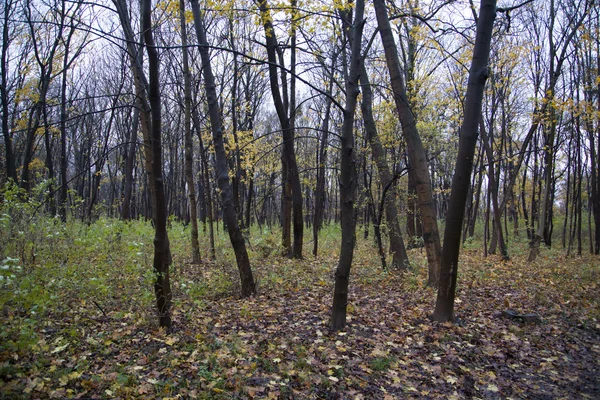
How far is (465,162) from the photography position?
15.8 feet

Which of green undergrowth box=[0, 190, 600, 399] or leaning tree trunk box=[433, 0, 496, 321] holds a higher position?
leaning tree trunk box=[433, 0, 496, 321]

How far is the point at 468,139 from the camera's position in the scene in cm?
479

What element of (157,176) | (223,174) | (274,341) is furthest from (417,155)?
(157,176)

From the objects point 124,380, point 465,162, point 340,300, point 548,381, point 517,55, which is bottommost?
point 548,381

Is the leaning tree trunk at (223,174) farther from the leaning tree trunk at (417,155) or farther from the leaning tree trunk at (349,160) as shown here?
the leaning tree trunk at (417,155)

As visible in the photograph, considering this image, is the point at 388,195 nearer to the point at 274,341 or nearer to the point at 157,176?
the point at 274,341

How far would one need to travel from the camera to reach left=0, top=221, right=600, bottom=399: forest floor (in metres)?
3.39

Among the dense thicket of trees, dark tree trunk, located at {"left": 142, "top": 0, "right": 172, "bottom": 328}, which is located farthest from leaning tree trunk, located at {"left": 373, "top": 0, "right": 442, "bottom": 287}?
dark tree trunk, located at {"left": 142, "top": 0, "right": 172, "bottom": 328}

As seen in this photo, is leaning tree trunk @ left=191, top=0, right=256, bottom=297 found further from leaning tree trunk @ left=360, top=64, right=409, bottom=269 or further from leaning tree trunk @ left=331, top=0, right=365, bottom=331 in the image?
leaning tree trunk @ left=360, top=64, right=409, bottom=269

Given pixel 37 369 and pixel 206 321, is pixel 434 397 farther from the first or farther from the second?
pixel 37 369

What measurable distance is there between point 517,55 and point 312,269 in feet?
35.3

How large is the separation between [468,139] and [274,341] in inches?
145

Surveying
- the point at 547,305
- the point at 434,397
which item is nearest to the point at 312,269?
the point at 547,305

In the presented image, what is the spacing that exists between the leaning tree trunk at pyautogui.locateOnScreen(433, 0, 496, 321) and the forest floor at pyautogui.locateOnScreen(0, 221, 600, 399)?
0.99m
